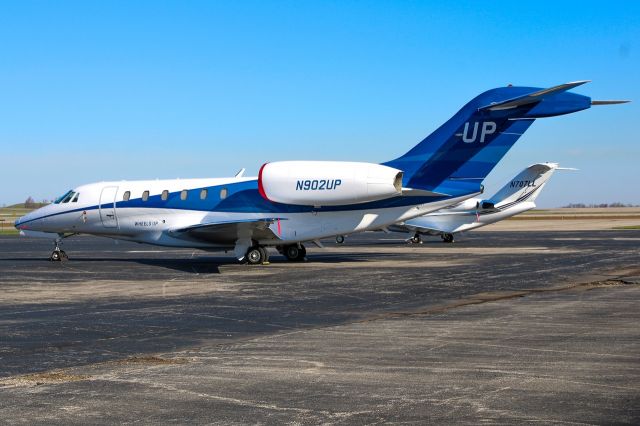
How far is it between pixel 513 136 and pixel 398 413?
20639 millimetres

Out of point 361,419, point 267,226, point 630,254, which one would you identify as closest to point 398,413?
point 361,419

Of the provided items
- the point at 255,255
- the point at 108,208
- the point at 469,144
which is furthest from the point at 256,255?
the point at 469,144

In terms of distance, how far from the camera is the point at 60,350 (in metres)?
11.2

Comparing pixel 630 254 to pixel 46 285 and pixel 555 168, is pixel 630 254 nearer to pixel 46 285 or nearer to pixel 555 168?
pixel 555 168

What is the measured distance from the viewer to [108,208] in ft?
99.1

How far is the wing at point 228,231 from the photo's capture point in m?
26.5

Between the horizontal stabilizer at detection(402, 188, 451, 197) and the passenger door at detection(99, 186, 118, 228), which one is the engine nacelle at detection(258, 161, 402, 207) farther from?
the passenger door at detection(99, 186, 118, 228)

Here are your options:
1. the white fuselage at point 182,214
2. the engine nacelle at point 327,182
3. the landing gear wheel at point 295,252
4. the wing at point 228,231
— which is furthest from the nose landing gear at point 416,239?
the engine nacelle at point 327,182

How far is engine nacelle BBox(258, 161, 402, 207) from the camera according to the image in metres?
26.4

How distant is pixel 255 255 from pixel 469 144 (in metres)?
8.20

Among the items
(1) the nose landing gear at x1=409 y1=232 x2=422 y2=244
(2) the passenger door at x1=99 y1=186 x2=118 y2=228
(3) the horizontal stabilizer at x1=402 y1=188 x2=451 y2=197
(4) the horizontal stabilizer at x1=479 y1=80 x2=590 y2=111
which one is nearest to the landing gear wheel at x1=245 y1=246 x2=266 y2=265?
(2) the passenger door at x1=99 y1=186 x2=118 y2=228

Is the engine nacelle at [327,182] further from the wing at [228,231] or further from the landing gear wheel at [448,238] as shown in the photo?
the landing gear wheel at [448,238]

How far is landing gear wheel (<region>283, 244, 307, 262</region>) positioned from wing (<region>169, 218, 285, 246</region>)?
2.02m

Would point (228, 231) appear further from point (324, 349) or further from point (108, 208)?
point (324, 349)
